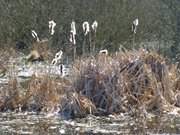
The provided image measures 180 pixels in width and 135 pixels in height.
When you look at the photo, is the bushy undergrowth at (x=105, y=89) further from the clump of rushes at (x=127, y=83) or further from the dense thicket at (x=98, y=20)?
the dense thicket at (x=98, y=20)

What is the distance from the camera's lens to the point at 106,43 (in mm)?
18406

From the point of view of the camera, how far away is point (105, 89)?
1036 centimetres

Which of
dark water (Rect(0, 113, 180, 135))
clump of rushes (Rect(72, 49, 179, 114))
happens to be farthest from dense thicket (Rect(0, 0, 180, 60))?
dark water (Rect(0, 113, 180, 135))

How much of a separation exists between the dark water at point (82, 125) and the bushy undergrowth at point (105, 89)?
298 mm

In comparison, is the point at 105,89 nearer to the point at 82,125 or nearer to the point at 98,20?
the point at 82,125

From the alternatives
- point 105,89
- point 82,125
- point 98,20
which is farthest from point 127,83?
point 98,20

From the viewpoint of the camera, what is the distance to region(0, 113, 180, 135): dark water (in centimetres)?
890

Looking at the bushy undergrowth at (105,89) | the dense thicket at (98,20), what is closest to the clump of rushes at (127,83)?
the bushy undergrowth at (105,89)

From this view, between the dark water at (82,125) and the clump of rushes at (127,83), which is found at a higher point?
the clump of rushes at (127,83)

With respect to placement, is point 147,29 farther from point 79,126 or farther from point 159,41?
point 79,126

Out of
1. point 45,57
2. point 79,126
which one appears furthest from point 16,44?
point 79,126

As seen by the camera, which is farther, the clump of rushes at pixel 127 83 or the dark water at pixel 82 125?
the clump of rushes at pixel 127 83

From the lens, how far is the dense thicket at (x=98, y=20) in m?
18.4

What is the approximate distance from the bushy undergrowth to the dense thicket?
722cm
